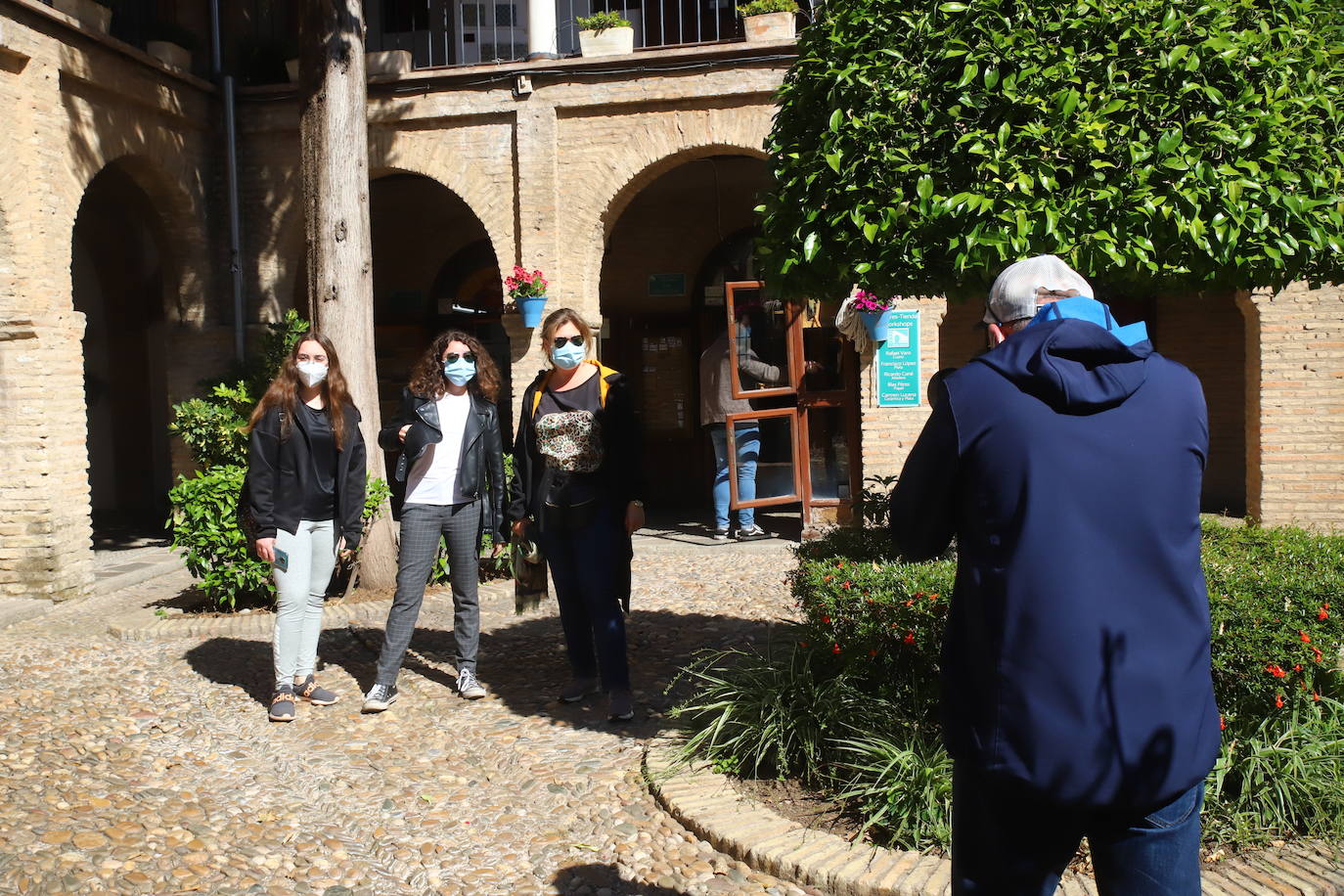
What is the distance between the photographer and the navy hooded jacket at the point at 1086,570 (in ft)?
6.61

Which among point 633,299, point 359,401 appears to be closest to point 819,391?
point 633,299

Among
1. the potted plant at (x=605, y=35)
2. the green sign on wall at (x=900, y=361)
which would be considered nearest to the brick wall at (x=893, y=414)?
the green sign on wall at (x=900, y=361)

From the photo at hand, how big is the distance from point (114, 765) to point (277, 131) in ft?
26.3

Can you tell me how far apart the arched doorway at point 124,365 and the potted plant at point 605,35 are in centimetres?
590

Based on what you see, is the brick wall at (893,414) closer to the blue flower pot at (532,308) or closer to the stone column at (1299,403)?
the stone column at (1299,403)

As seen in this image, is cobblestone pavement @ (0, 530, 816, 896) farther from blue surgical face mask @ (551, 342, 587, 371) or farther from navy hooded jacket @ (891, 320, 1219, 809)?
navy hooded jacket @ (891, 320, 1219, 809)

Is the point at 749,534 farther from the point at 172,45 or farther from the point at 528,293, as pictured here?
the point at 172,45

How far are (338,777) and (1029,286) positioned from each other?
11.7 ft

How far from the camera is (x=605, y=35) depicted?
10.6 meters

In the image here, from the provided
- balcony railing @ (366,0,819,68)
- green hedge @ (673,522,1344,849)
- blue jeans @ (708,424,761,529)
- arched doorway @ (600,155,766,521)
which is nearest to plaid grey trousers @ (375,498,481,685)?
green hedge @ (673,522,1344,849)

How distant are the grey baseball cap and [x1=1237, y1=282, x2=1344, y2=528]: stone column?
8417 millimetres

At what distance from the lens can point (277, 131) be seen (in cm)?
1127

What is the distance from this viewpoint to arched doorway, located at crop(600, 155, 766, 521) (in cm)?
1347

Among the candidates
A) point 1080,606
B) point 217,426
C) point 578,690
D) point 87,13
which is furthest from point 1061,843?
point 87,13
